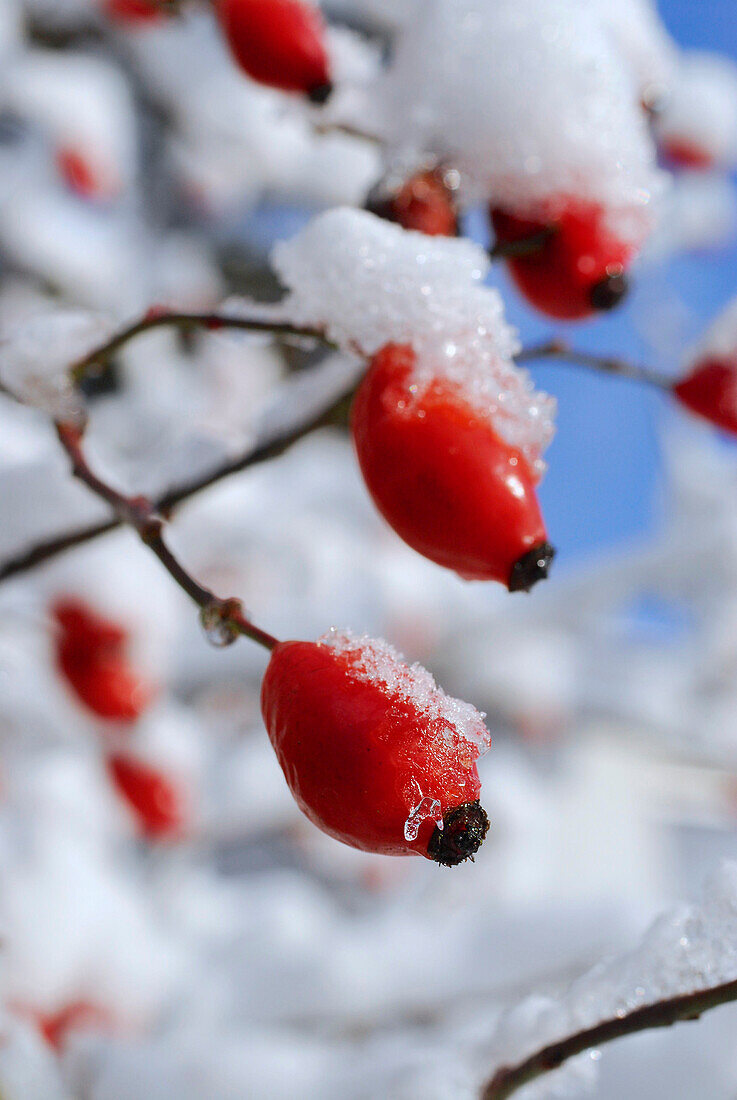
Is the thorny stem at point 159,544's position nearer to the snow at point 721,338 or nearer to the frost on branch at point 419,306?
the frost on branch at point 419,306

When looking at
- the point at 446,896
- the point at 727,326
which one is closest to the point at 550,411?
the point at 727,326

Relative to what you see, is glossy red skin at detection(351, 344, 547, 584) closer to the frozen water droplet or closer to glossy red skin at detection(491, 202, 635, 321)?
the frozen water droplet

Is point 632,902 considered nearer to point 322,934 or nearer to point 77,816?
point 322,934

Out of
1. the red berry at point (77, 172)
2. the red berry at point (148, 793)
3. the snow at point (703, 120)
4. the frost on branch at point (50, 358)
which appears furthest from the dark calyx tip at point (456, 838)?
the red berry at point (77, 172)

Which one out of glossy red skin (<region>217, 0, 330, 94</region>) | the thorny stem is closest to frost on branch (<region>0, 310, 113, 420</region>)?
the thorny stem

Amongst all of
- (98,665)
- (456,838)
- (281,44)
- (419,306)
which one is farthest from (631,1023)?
(98,665)
